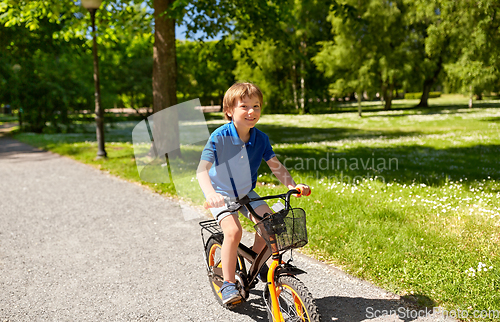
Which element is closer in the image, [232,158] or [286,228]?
[286,228]

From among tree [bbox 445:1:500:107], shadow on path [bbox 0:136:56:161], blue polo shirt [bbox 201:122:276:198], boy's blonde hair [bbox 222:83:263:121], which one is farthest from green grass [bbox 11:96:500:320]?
tree [bbox 445:1:500:107]

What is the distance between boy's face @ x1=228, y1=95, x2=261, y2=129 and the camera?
274 cm

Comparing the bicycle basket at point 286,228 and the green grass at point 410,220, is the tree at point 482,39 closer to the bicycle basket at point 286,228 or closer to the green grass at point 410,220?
the green grass at point 410,220

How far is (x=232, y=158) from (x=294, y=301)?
3.77 ft

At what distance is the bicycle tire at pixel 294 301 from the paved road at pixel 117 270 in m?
0.59

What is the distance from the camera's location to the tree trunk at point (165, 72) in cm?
1027

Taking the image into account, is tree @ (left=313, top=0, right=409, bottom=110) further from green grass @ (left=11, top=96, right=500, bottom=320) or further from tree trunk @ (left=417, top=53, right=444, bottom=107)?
green grass @ (left=11, top=96, right=500, bottom=320)

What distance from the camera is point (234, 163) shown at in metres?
2.91

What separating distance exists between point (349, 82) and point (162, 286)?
32267 mm

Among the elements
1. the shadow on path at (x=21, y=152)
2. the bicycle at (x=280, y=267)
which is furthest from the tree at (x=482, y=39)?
the shadow on path at (x=21, y=152)

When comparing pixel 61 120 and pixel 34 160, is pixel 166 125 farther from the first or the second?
pixel 61 120

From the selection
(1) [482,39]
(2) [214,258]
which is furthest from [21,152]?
(1) [482,39]

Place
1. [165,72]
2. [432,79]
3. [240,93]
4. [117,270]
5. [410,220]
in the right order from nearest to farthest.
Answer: [240,93] → [117,270] → [410,220] → [165,72] → [432,79]

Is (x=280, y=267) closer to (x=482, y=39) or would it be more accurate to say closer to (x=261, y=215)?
(x=261, y=215)
